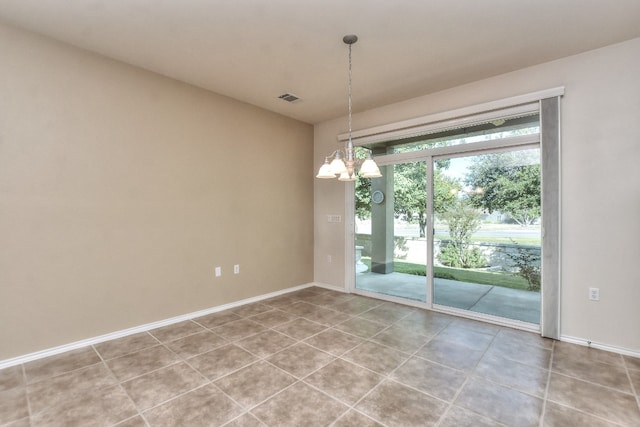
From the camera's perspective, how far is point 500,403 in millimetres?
1978

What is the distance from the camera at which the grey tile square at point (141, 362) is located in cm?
236

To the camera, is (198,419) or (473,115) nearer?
(198,419)

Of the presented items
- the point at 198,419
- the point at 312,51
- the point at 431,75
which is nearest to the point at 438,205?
the point at 431,75

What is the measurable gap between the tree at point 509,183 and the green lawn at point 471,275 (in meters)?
0.65

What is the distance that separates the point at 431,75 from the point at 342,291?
3.22 metres

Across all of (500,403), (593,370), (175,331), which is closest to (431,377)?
(500,403)

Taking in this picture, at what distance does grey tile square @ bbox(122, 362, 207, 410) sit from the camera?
2.02m

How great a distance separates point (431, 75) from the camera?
331 centimetres

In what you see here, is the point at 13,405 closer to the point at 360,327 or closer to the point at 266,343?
the point at 266,343

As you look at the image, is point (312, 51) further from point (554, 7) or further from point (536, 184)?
point (536, 184)

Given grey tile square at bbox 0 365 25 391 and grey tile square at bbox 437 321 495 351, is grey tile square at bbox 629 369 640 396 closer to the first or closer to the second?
grey tile square at bbox 437 321 495 351

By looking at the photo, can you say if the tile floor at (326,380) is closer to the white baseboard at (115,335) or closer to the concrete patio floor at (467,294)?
the white baseboard at (115,335)

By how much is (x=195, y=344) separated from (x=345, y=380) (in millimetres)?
1506

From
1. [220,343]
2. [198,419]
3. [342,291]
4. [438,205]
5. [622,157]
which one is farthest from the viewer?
[342,291]
